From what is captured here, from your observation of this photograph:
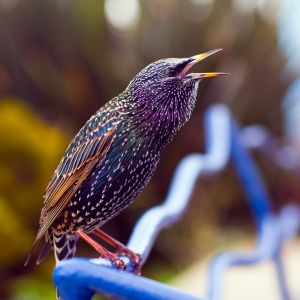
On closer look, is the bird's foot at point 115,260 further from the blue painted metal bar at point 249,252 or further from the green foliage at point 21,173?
the blue painted metal bar at point 249,252

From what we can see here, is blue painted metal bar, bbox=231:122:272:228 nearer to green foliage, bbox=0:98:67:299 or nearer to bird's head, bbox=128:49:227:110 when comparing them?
green foliage, bbox=0:98:67:299

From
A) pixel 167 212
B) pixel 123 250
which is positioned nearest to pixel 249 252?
pixel 167 212

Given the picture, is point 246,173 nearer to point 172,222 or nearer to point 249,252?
point 249,252

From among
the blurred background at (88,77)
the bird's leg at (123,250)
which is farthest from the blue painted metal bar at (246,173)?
the bird's leg at (123,250)

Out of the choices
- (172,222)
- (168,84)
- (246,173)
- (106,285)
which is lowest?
(246,173)

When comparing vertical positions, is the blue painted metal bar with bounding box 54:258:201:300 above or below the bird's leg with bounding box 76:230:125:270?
above

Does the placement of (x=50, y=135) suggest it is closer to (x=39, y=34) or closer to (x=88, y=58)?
(x=39, y=34)

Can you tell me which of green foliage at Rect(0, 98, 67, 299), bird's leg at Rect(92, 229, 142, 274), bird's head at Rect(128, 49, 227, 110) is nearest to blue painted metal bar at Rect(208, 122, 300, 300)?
green foliage at Rect(0, 98, 67, 299)
